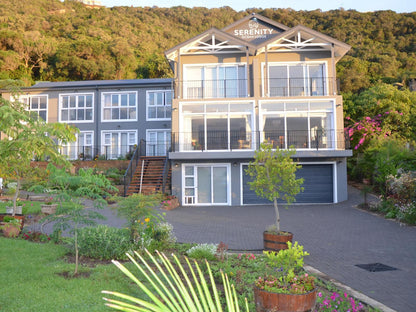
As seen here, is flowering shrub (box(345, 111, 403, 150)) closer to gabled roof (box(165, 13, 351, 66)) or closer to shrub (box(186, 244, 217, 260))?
gabled roof (box(165, 13, 351, 66))

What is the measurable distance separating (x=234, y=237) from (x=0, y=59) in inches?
1679

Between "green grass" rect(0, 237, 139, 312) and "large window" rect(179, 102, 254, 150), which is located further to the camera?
"large window" rect(179, 102, 254, 150)

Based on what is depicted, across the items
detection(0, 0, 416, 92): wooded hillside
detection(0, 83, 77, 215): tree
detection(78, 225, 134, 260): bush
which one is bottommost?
detection(78, 225, 134, 260): bush

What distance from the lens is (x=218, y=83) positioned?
69.8 feet

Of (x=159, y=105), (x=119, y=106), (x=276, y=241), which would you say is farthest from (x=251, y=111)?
(x=276, y=241)

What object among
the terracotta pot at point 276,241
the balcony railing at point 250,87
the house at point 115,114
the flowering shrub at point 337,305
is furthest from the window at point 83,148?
the flowering shrub at point 337,305

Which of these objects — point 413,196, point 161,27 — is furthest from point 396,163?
point 161,27

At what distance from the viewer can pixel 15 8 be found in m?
52.1

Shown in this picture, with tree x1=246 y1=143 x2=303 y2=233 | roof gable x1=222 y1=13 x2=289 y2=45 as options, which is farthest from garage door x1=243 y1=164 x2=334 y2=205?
tree x1=246 y1=143 x2=303 y2=233

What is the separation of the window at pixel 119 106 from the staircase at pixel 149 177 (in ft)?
18.4

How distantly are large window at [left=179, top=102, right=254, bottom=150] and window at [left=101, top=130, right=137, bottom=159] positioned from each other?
7738 millimetres

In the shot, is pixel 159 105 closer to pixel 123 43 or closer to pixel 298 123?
pixel 298 123

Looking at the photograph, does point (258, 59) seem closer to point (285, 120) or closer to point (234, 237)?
point (285, 120)

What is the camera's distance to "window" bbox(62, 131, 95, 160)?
86.2 feet
